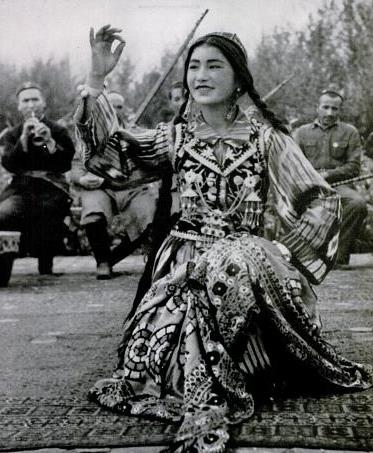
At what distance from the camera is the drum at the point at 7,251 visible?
352 cm

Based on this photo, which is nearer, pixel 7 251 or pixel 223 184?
pixel 223 184

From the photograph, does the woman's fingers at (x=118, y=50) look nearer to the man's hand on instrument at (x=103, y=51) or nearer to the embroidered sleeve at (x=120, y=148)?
the man's hand on instrument at (x=103, y=51)

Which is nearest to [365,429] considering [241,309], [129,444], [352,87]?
[241,309]

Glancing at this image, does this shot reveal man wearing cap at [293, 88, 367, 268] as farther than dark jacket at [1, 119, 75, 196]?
No

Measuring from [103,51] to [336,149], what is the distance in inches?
36.9

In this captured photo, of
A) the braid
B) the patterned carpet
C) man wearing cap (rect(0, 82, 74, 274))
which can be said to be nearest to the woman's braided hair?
the braid

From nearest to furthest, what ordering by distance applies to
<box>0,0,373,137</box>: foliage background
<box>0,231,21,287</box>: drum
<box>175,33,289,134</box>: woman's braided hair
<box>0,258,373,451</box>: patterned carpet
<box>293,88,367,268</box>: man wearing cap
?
<box>0,258,373,451</box>: patterned carpet, <box>175,33,289,134</box>: woman's braided hair, <box>0,0,373,137</box>: foliage background, <box>293,88,367,268</box>: man wearing cap, <box>0,231,21,287</box>: drum

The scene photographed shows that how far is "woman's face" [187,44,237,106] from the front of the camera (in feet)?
6.11

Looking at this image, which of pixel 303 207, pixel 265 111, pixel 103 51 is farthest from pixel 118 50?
pixel 303 207

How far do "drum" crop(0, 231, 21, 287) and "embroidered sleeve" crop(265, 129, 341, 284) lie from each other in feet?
6.28

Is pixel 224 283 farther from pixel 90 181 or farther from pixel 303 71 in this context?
pixel 90 181

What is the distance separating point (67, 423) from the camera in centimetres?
163

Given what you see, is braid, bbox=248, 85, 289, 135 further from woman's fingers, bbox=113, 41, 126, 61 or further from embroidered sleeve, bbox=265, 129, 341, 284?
woman's fingers, bbox=113, 41, 126, 61

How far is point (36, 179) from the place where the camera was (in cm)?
336
